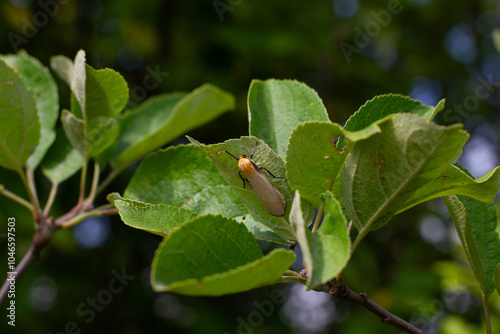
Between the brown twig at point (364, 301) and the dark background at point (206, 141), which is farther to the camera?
the dark background at point (206, 141)

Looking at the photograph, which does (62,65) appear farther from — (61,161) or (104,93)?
(61,161)

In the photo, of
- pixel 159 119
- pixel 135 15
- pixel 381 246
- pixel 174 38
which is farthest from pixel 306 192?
pixel 381 246

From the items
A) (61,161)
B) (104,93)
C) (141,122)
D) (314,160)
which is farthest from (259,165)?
(61,161)

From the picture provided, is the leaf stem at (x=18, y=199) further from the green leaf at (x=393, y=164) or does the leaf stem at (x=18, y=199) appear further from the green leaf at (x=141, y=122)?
the green leaf at (x=393, y=164)

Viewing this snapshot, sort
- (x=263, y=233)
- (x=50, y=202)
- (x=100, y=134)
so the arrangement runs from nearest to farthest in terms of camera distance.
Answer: (x=263, y=233) → (x=100, y=134) → (x=50, y=202)


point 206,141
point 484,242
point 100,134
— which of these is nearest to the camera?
point 484,242

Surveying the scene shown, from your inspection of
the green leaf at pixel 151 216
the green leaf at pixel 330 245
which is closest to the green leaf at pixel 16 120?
the green leaf at pixel 151 216
